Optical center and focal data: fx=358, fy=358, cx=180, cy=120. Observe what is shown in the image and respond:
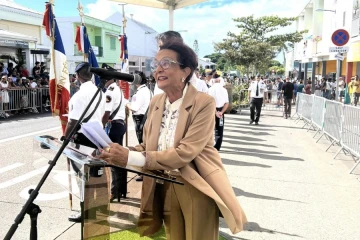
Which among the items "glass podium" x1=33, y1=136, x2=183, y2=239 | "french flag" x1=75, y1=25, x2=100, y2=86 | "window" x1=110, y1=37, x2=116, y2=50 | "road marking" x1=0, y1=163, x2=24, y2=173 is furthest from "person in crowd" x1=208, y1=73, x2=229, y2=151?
"window" x1=110, y1=37, x2=116, y2=50

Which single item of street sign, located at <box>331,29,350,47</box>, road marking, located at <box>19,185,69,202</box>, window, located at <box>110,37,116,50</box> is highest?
window, located at <box>110,37,116,50</box>

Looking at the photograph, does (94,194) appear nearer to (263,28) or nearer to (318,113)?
(318,113)

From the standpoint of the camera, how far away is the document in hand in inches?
76.0

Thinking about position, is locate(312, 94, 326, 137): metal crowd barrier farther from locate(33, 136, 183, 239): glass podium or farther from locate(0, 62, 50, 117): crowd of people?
locate(0, 62, 50, 117): crowd of people

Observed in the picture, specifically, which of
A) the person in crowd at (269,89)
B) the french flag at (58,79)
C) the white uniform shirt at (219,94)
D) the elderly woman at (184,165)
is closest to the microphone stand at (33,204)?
the elderly woman at (184,165)

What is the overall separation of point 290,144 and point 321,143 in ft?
2.93

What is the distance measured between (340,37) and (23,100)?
12.3m

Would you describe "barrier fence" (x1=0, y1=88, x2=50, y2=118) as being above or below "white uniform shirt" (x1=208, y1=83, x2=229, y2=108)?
below

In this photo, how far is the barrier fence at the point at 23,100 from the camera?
46.3ft

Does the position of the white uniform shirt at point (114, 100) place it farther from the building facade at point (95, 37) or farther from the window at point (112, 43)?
the window at point (112, 43)

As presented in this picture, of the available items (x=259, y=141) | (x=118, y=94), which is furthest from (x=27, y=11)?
(x=118, y=94)

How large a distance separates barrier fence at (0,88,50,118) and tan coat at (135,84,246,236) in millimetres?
13482

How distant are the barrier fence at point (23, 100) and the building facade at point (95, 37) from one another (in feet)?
72.5

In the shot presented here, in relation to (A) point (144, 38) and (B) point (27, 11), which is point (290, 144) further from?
(A) point (144, 38)
